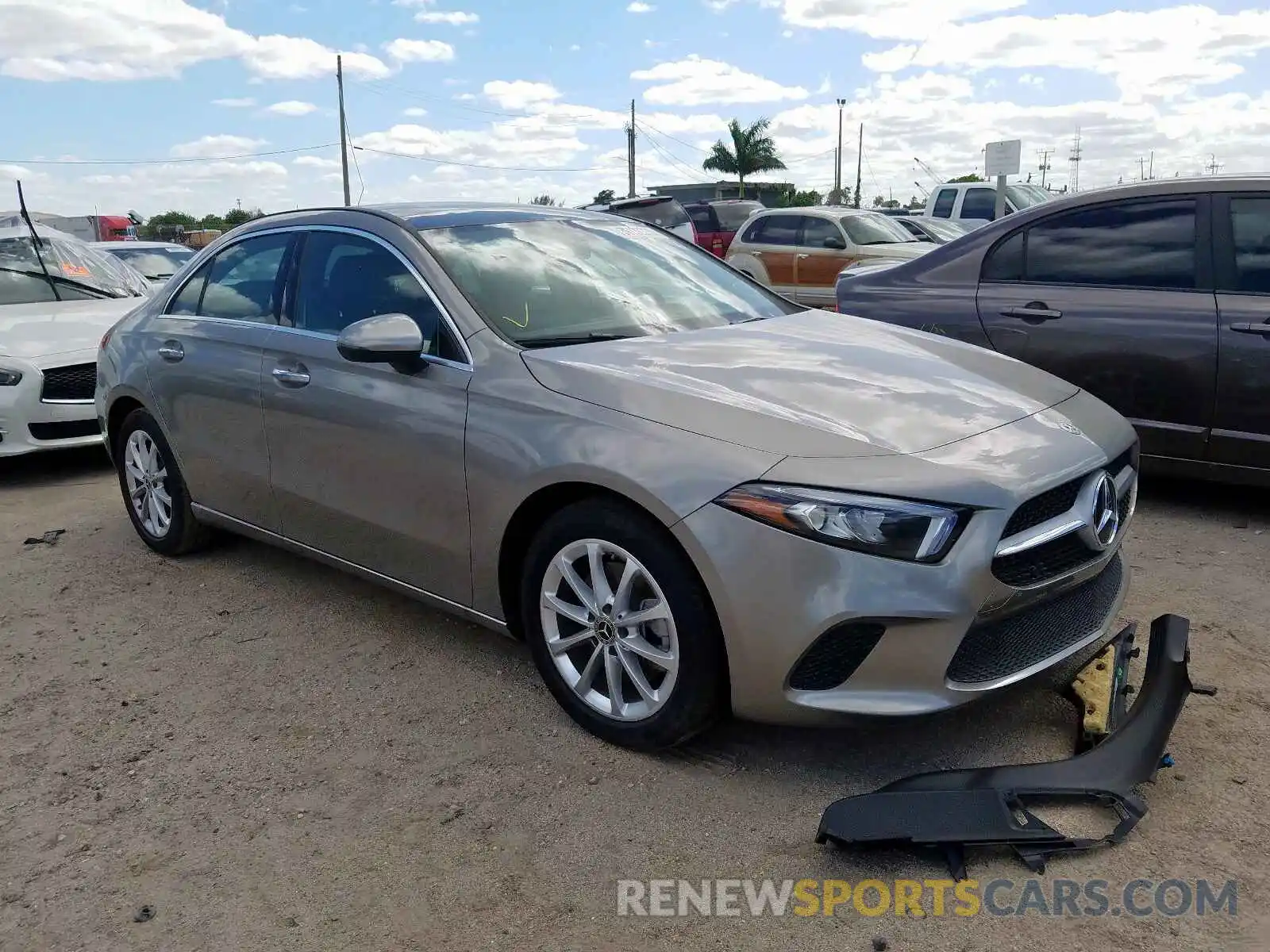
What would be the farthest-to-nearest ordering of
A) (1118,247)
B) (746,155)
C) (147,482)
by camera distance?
(746,155), (1118,247), (147,482)

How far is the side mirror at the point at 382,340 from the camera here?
340 centimetres

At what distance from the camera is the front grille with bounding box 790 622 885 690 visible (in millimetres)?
2654

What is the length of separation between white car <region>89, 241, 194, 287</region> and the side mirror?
29.6 feet

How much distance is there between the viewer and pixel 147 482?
5109 millimetres

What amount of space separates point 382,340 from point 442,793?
137cm

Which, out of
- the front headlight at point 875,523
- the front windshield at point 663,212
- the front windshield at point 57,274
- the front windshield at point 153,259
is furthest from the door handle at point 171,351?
the front windshield at point 663,212

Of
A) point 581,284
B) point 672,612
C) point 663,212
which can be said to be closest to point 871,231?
point 663,212

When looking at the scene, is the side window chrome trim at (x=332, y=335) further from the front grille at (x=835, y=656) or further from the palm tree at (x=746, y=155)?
the palm tree at (x=746, y=155)

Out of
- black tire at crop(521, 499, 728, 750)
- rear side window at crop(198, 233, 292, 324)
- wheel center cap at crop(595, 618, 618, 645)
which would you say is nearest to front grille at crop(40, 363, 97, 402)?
rear side window at crop(198, 233, 292, 324)

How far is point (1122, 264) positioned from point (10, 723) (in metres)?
4.97

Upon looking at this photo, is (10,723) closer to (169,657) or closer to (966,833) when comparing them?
(169,657)

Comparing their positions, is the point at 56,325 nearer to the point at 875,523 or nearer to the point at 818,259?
the point at 875,523

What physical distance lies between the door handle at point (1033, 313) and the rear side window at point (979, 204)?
13.1 m

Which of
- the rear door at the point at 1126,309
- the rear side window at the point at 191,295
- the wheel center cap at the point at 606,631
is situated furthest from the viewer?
the rear door at the point at 1126,309
